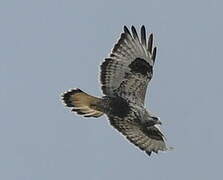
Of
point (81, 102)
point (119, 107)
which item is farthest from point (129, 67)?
point (81, 102)

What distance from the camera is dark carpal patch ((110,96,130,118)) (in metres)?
16.8

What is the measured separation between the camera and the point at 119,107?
16.8m

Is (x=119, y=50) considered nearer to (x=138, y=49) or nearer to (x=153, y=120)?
(x=138, y=49)

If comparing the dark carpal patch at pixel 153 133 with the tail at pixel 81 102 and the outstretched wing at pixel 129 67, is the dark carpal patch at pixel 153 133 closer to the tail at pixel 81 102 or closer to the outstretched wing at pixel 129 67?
the outstretched wing at pixel 129 67

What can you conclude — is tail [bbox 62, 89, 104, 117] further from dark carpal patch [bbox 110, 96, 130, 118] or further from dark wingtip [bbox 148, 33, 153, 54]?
dark wingtip [bbox 148, 33, 153, 54]

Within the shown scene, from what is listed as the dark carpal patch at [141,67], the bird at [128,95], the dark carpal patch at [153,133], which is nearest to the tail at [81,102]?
the bird at [128,95]

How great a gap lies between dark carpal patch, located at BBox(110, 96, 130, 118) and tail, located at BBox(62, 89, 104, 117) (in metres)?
0.22

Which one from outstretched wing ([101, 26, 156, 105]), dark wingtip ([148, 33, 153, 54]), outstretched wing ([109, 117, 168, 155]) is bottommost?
outstretched wing ([109, 117, 168, 155])

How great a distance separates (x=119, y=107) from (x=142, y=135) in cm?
56

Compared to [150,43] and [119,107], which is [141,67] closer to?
[150,43]

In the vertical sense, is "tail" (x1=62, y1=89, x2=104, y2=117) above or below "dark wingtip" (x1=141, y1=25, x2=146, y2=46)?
below

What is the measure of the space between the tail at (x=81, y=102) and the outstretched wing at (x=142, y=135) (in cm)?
32

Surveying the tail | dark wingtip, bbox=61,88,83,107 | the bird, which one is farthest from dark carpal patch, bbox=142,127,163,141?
dark wingtip, bbox=61,88,83,107

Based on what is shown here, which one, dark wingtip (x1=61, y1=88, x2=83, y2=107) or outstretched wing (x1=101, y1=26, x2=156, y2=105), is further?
outstretched wing (x1=101, y1=26, x2=156, y2=105)
